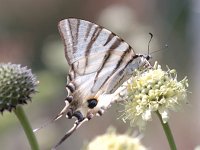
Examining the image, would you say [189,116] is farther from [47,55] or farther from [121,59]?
[121,59]

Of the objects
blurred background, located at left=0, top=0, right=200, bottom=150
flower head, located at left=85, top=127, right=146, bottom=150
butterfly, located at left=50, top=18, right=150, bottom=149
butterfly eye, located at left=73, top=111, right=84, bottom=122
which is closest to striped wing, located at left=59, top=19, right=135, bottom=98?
butterfly, located at left=50, top=18, right=150, bottom=149

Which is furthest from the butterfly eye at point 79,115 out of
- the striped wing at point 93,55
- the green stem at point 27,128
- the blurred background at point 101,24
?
the blurred background at point 101,24

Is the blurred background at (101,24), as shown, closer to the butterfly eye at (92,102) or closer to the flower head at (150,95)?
the butterfly eye at (92,102)

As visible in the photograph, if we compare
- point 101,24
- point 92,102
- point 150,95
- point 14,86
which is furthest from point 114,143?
point 101,24

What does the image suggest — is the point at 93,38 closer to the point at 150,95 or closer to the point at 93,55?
the point at 93,55

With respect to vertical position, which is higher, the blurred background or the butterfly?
the blurred background

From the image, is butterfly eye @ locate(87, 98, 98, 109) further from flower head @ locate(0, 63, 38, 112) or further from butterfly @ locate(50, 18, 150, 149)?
flower head @ locate(0, 63, 38, 112)

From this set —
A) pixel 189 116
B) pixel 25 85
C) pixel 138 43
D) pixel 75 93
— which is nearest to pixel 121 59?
pixel 75 93
